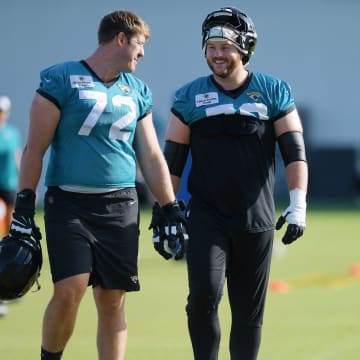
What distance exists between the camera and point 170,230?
5938mm

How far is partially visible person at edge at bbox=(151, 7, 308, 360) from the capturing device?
5.89 metres

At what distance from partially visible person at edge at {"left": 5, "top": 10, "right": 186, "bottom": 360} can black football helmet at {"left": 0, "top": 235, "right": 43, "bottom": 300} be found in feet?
0.24

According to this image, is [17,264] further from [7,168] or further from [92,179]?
[7,168]

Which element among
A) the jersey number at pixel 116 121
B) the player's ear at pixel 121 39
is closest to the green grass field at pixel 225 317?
the jersey number at pixel 116 121

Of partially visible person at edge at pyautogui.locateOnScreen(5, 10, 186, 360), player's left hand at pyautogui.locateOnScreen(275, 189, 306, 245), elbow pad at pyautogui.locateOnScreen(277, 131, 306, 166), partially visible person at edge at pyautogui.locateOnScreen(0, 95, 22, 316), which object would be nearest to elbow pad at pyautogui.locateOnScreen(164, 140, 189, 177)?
partially visible person at edge at pyautogui.locateOnScreen(5, 10, 186, 360)

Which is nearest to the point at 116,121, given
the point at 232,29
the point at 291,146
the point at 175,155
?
the point at 175,155

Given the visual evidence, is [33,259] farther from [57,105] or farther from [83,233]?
[57,105]

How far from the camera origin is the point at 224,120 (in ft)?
19.4

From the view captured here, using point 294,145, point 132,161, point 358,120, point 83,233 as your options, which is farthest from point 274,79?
point 358,120

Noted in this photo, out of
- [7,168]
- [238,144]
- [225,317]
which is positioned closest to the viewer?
[238,144]

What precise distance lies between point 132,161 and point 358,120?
24.2 m

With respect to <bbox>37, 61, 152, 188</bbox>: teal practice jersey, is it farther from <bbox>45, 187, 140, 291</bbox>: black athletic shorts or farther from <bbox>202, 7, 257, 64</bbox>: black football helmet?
<bbox>202, 7, 257, 64</bbox>: black football helmet

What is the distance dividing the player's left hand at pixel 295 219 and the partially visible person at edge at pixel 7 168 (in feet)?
24.9

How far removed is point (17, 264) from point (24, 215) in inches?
10.9
